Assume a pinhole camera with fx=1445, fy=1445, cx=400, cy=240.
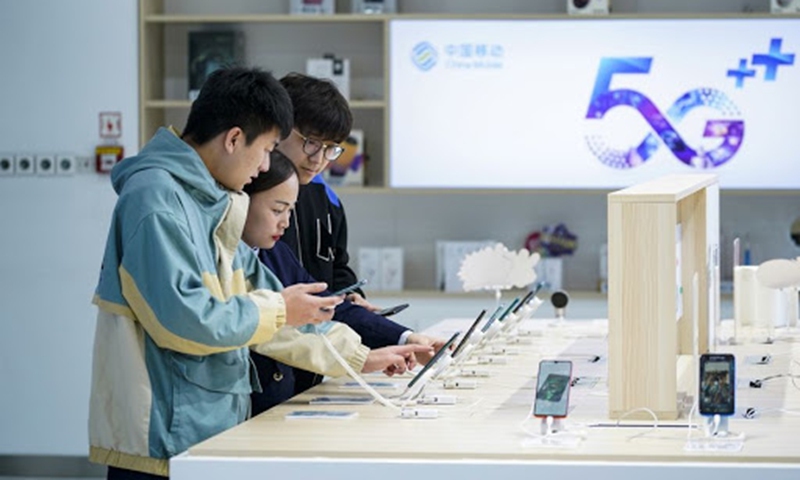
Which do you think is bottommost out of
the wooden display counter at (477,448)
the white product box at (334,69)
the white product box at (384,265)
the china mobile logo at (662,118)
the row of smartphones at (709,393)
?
the wooden display counter at (477,448)

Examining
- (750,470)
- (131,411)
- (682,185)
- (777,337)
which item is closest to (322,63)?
(777,337)

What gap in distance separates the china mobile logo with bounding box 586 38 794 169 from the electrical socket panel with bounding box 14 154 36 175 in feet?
8.58

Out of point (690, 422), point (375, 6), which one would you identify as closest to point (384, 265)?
point (375, 6)

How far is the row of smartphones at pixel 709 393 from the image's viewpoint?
2.56 metres

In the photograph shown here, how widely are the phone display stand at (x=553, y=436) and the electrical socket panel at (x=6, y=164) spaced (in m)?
4.74

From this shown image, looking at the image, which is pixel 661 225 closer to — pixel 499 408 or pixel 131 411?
pixel 499 408

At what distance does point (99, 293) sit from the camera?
2760mm

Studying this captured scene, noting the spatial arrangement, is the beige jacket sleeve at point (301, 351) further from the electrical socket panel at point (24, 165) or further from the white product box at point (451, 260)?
the electrical socket panel at point (24, 165)

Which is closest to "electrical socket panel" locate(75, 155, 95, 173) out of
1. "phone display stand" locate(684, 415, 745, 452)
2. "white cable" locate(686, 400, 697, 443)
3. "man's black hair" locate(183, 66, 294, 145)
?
"man's black hair" locate(183, 66, 294, 145)

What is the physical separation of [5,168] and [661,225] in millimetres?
4727

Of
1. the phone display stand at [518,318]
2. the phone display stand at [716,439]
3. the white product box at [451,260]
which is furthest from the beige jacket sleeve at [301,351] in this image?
the white product box at [451,260]

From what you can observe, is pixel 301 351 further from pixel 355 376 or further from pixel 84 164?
pixel 84 164

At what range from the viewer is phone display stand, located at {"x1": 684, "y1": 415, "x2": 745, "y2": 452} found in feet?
8.09

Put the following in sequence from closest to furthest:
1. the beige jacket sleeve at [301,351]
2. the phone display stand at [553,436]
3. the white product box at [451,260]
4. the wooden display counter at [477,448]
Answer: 1. the wooden display counter at [477,448]
2. the phone display stand at [553,436]
3. the beige jacket sleeve at [301,351]
4. the white product box at [451,260]
